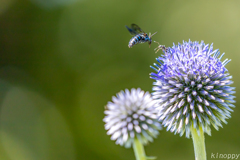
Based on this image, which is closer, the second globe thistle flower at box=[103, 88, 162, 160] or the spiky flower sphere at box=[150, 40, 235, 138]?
the second globe thistle flower at box=[103, 88, 162, 160]

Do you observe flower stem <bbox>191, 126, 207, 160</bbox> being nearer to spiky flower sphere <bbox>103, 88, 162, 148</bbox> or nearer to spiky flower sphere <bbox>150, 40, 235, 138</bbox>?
spiky flower sphere <bbox>150, 40, 235, 138</bbox>

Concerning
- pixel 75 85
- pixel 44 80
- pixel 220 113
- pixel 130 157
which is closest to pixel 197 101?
pixel 220 113

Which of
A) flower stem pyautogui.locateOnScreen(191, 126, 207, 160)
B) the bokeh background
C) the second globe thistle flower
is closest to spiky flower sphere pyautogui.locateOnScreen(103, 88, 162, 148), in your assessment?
the second globe thistle flower

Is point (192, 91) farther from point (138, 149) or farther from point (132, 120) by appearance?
point (138, 149)

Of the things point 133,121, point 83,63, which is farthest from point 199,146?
point 83,63

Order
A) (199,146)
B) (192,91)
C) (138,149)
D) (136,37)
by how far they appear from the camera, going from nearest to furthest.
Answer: (138,149) → (199,146) → (192,91) → (136,37)
